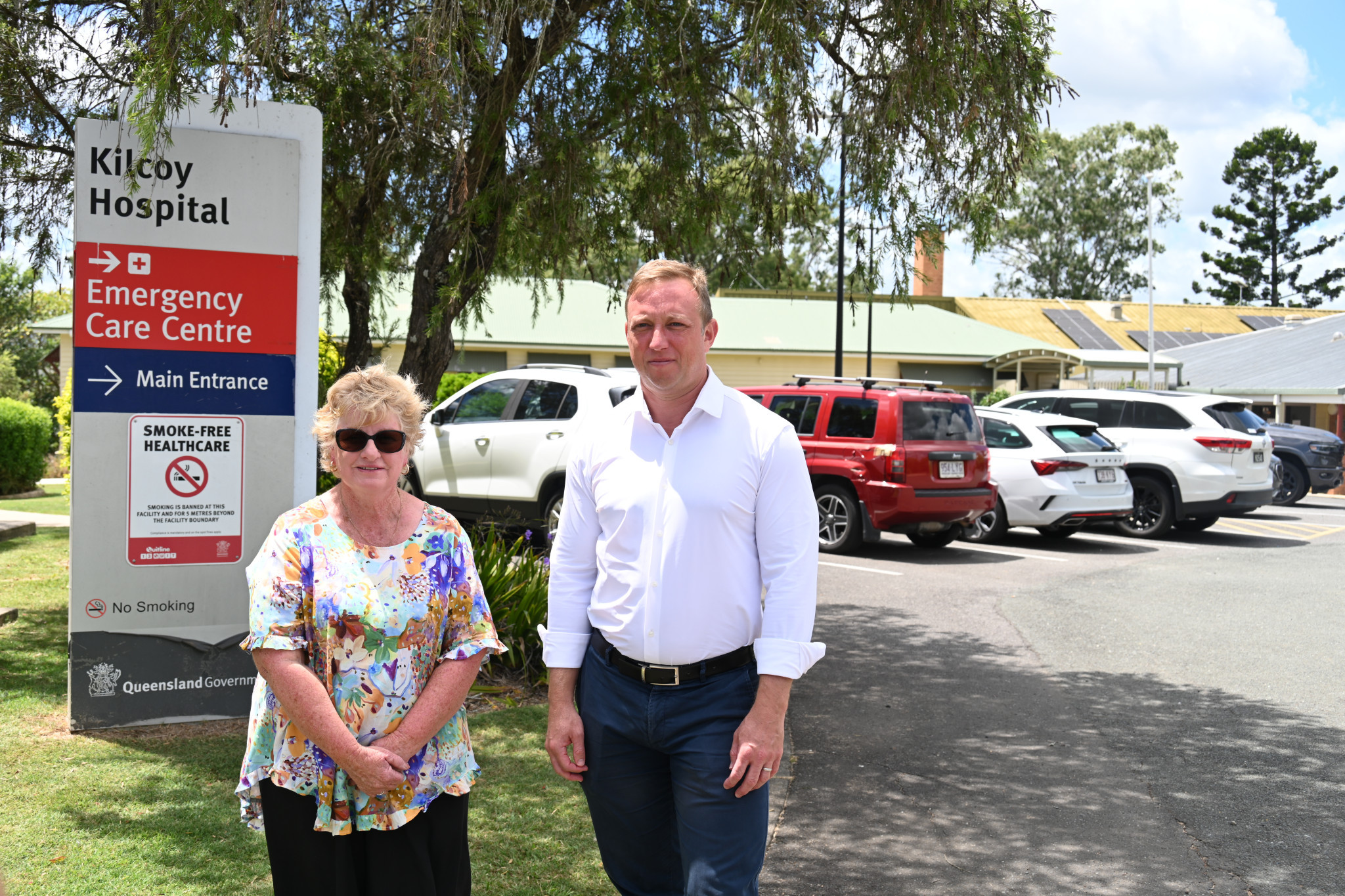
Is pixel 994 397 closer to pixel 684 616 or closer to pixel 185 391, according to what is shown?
pixel 185 391

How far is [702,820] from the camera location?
2.76 m

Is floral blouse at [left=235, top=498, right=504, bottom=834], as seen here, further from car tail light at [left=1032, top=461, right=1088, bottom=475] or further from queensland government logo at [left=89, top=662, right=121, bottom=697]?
car tail light at [left=1032, top=461, right=1088, bottom=475]

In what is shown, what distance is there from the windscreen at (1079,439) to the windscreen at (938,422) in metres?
1.78

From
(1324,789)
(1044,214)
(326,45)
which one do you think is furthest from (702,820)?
(1044,214)

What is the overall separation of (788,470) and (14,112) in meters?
7.43

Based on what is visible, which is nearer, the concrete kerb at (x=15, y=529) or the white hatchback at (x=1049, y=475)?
the concrete kerb at (x=15, y=529)


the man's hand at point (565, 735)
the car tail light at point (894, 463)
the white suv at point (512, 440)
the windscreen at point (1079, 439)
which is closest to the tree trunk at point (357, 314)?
the white suv at point (512, 440)

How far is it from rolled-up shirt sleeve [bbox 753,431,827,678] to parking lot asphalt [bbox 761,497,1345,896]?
1791 millimetres

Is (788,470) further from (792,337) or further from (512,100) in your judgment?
(792,337)

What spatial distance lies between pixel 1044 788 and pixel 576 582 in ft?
10.6

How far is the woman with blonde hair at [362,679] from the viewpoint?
2.72 metres

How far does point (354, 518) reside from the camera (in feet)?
9.49

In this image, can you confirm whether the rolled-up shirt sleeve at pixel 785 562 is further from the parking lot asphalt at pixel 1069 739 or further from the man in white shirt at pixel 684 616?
the parking lot asphalt at pixel 1069 739

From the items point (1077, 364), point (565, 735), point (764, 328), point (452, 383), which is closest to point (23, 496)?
point (452, 383)
